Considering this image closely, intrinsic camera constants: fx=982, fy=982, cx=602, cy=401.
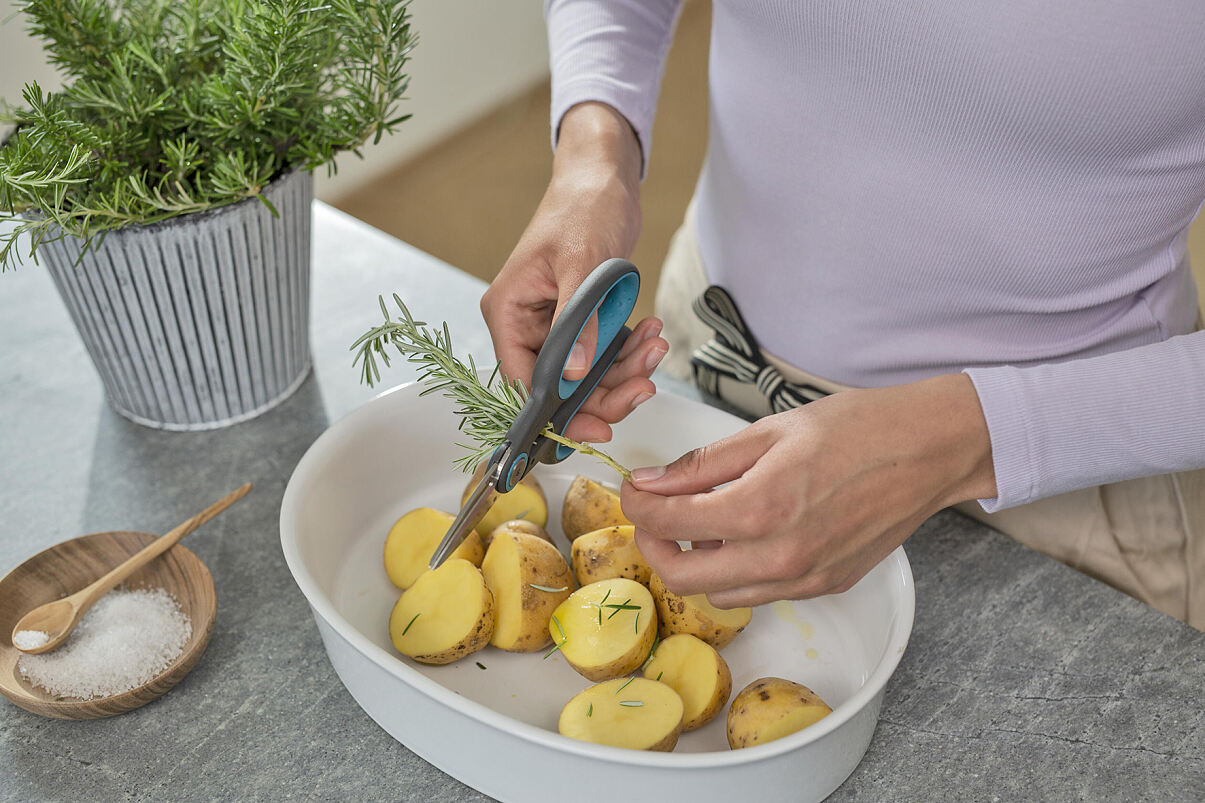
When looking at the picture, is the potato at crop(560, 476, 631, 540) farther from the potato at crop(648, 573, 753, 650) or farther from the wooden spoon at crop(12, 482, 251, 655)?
the wooden spoon at crop(12, 482, 251, 655)

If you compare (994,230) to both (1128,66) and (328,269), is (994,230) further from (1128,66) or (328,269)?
(328,269)

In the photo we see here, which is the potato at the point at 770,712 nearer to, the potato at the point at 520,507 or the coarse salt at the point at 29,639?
the potato at the point at 520,507

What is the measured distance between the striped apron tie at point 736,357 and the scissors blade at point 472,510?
0.36m

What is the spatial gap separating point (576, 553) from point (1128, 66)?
545mm

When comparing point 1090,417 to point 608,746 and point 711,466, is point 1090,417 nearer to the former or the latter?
point 711,466

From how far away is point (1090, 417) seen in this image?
2.29 feet

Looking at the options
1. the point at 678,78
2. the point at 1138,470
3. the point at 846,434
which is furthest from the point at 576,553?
the point at 678,78

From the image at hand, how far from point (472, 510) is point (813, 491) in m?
0.25

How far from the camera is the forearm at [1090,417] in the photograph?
27.2 inches

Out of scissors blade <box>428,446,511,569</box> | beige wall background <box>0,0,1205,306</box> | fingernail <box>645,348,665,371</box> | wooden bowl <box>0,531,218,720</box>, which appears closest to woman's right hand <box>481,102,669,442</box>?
fingernail <box>645,348,665,371</box>

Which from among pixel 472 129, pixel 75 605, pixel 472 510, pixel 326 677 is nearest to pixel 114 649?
pixel 75 605

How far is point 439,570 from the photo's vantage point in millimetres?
743

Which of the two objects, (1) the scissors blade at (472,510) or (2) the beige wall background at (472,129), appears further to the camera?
(2) the beige wall background at (472,129)

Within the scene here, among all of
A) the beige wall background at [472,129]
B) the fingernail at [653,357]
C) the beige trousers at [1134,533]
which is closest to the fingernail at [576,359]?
the fingernail at [653,357]
